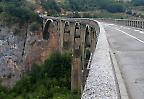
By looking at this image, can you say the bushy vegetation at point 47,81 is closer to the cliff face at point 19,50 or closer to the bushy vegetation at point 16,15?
the cliff face at point 19,50

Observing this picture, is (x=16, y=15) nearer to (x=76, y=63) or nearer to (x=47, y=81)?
(x=47, y=81)

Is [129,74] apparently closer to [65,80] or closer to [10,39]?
[65,80]

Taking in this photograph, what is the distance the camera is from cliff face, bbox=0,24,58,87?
69856 millimetres

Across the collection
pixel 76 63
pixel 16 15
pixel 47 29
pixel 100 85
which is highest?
pixel 100 85

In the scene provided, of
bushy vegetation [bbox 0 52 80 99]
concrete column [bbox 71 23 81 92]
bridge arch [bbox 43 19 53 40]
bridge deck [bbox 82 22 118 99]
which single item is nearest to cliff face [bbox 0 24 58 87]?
bridge arch [bbox 43 19 53 40]

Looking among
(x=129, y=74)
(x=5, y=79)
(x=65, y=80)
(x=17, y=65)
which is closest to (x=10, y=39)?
(x=17, y=65)

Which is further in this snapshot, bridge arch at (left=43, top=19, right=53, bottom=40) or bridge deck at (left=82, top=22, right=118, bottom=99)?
bridge arch at (left=43, top=19, right=53, bottom=40)

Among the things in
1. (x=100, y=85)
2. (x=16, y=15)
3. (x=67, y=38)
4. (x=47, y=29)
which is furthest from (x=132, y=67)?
(x=16, y=15)

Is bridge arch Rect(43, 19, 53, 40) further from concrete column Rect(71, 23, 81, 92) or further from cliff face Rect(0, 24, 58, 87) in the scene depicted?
concrete column Rect(71, 23, 81, 92)

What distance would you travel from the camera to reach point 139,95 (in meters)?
8.13

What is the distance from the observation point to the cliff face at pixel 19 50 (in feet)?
229

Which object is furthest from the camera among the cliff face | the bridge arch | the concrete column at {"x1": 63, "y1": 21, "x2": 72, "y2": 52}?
the bridge arch

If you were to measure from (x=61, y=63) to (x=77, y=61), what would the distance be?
1224 centimetres

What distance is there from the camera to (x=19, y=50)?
2997 inches
